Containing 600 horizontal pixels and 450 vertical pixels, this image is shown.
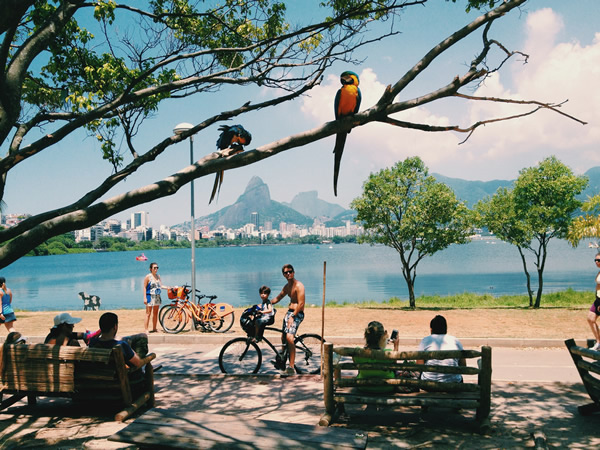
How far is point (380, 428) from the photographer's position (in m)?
5.30

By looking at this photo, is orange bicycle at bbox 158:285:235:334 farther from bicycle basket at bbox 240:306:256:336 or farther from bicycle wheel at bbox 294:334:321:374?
bicycle basket at bbox 240:306:256:336

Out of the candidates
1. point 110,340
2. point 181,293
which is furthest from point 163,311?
point 110,340

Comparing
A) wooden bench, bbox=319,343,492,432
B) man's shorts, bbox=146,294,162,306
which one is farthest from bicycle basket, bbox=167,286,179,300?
wooden bench, bbox=319,343,492,432

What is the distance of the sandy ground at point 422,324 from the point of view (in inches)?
452

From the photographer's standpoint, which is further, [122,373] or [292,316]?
[292,316]

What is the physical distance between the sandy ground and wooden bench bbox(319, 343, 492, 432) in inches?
224

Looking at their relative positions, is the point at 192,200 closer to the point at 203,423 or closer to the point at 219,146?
the point at 219,146

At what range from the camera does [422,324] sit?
13664 mm

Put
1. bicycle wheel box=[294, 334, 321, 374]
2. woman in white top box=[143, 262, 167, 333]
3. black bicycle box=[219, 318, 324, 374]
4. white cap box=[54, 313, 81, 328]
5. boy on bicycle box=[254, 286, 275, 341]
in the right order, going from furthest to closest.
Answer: woman in white top box=[143, 262, 167, 333]
bicycle wheel box=[294, 334, 321, 374]
black bicycle box=[219, 318, 324, 374]
boy on bicycle box=[254, 286, 275, 341]
white cap box=[54, 313, 81, 328]

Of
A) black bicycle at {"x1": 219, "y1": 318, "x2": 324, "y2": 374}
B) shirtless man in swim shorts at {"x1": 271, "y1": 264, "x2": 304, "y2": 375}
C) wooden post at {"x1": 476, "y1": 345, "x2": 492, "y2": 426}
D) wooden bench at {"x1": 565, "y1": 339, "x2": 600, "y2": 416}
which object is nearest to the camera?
wooden post at {"x1": 476, "y1": 345, "x2": 492, "y2": 426}

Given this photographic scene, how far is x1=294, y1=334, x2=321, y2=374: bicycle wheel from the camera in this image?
25.8 feet

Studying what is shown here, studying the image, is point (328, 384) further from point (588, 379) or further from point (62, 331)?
point (62, 331)

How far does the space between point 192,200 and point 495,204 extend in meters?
14.4

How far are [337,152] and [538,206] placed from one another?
18.4 meters
